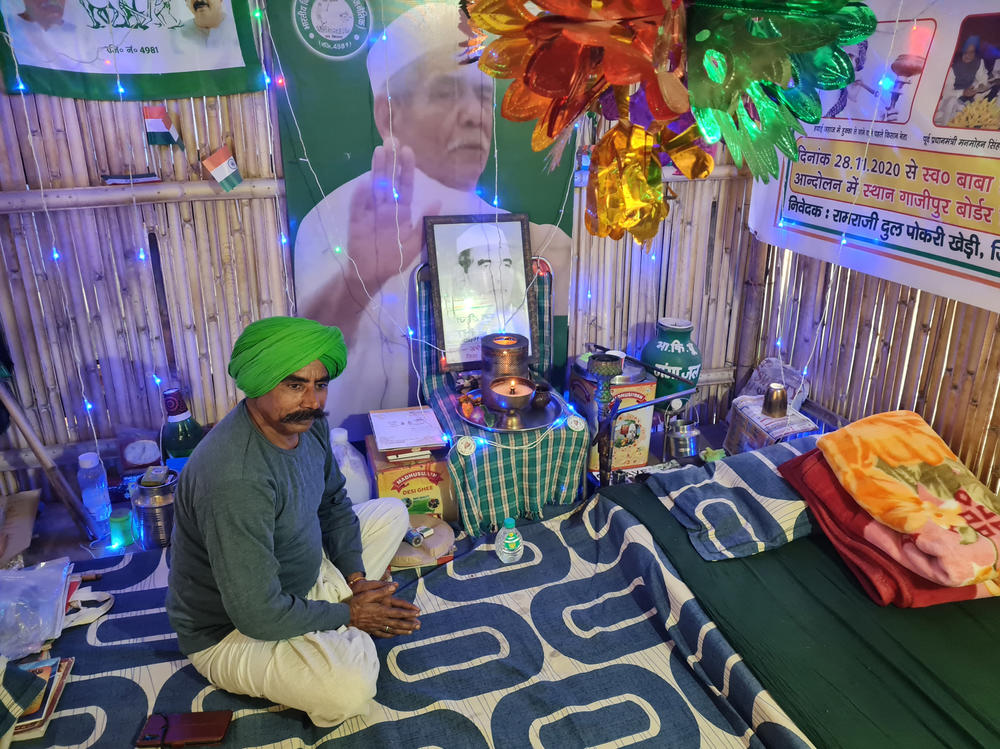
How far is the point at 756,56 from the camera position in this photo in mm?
1010

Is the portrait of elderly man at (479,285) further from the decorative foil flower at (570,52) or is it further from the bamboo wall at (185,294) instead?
the decorative foil flower at (570,52)

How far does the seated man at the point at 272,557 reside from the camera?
5.88 ft

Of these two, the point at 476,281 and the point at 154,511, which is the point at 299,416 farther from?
the point at 476,281

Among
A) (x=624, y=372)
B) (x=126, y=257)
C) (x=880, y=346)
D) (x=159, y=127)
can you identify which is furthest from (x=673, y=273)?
(x=126, y=257)

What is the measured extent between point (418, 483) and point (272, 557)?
3.48 feet

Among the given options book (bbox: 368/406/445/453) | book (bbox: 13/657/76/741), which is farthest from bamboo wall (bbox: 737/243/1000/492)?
book (bbox: 13/657/76/741)

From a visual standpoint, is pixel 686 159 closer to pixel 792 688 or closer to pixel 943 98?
pixel 792 688

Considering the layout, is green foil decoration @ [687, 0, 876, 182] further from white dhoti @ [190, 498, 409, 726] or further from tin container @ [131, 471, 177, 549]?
tin container @ [131, 471, 177, 549]

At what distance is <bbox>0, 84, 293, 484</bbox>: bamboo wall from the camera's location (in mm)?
2777

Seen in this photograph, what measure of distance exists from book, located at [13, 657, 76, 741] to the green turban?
1005mm

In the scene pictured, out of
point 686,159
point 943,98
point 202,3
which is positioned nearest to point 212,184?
point 202,3

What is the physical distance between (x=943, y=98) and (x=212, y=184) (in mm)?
2710

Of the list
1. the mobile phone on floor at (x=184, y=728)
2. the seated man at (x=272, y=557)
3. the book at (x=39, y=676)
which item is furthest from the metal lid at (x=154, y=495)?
the mobile phone on floor at (x=184, y=728)

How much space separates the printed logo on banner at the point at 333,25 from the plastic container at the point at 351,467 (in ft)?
4.99
